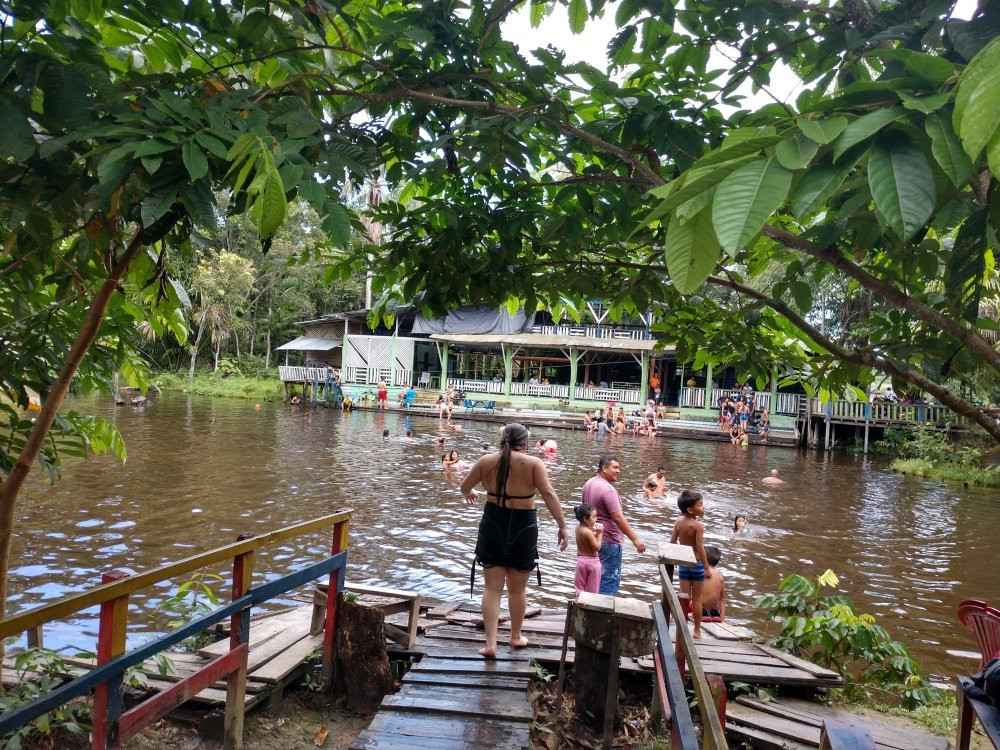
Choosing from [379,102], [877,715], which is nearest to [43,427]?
[379,102]

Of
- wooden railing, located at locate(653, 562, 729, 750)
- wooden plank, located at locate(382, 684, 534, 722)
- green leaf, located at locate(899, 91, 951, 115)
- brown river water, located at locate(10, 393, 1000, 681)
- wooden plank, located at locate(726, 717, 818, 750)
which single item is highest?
green leaf, located at locate(899, 91, 951, 115)

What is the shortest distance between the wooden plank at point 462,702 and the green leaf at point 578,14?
335 centimetres

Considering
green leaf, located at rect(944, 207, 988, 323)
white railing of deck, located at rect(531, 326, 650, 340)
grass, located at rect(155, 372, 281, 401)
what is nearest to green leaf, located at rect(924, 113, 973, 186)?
green leaf, located at rect(944, 207, 988, 323)

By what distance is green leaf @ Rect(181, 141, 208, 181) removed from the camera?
172 centimetres

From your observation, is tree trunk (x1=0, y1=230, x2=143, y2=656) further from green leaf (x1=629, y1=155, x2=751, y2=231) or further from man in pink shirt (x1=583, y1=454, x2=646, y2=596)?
man in pink shirt (x1=583, y1=454, x2=646, y2=596)

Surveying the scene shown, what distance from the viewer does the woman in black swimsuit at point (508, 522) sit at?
177 inches

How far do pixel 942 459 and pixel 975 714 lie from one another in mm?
20548

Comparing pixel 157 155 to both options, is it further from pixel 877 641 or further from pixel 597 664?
pixel 877 641

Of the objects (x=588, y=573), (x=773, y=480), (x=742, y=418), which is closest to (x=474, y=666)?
(x=588, y=573)

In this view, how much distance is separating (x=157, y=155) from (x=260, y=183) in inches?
20.3

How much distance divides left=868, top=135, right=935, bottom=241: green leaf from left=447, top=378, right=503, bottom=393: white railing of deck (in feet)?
101

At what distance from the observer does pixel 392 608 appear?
4.85 meters

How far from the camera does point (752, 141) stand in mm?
1091

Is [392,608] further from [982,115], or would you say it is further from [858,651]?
[982,115]
